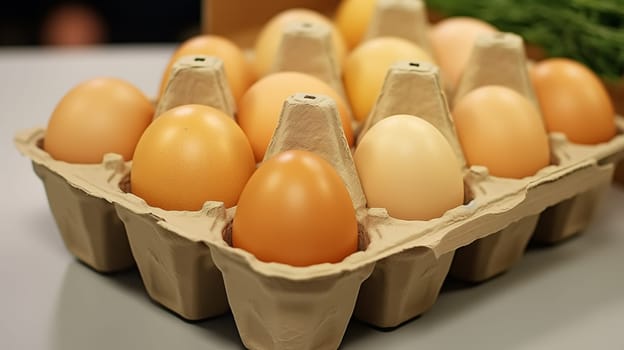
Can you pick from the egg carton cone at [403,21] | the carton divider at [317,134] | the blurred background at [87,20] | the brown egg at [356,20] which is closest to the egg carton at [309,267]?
the carton divider at [317,134]

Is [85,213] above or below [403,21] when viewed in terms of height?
below

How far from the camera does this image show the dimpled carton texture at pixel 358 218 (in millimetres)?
799

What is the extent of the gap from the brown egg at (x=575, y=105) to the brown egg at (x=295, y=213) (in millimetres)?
417

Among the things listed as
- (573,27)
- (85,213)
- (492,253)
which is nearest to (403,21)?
(573,27)

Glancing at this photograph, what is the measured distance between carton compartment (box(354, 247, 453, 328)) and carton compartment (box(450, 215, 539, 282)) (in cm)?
7

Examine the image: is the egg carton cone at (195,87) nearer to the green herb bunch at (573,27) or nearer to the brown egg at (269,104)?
the brown egg at (269,104)

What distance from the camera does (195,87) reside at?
994 millimetres

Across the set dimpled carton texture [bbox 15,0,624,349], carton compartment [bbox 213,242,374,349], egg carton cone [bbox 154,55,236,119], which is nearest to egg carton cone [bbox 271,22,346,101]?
dimpled carton texture [bbox 15,0,624,349]

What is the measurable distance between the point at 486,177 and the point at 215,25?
63 cm

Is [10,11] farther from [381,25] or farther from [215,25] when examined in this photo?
[381,25]

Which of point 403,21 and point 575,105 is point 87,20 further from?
point 575,105

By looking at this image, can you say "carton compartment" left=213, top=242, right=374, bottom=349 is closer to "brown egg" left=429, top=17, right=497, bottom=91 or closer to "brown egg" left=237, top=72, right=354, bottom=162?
"brown egg" left=237, top=72, right=354, bottom=162

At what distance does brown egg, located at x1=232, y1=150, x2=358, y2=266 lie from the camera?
77 cm

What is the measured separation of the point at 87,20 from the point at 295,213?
1.47 m
